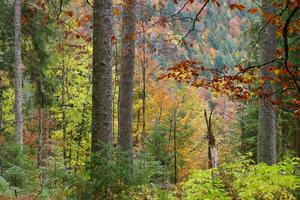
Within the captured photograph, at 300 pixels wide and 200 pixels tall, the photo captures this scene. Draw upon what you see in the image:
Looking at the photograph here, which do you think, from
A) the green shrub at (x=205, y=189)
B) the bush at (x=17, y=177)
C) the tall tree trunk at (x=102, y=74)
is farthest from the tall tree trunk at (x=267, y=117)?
the bush at (x=17, y=177)

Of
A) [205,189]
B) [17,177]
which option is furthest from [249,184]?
[17,177]

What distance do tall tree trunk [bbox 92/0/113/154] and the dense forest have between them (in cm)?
2

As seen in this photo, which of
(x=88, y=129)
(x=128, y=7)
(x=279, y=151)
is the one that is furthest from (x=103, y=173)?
(x=88, y=129)

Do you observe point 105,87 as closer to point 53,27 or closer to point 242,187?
point 242,187

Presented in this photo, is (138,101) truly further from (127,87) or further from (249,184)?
(249,184)

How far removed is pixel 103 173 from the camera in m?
5.84

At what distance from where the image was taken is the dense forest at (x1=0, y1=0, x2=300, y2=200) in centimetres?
593

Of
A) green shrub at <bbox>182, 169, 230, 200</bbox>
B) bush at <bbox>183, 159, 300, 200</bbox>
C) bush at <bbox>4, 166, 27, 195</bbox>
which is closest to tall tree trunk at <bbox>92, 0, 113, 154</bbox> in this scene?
green shrub at <bbox>182, 169, 230, 200</bbox>

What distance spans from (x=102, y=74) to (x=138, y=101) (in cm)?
2174

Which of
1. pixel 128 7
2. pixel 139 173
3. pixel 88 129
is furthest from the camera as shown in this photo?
pixel 88 129

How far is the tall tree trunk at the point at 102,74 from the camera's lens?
7164 mm

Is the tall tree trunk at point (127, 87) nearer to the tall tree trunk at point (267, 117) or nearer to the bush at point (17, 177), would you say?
the bush at point (17, 177)

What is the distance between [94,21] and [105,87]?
1129mm

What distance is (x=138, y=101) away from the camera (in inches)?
1139
